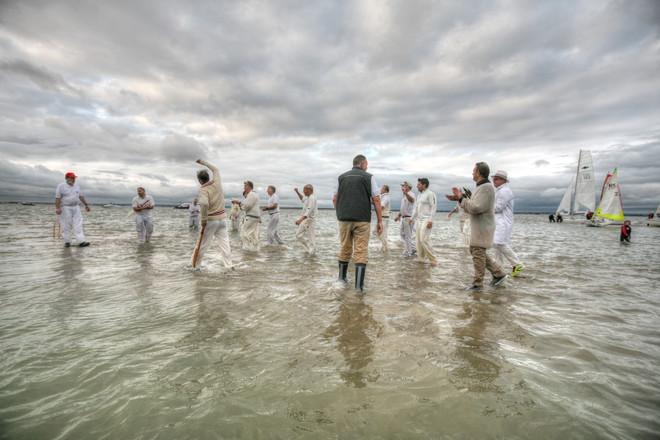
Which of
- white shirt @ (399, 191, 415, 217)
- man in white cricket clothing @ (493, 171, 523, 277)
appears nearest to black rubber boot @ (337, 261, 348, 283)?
man in white cricket clothing @ (493, 171, 523, 277)

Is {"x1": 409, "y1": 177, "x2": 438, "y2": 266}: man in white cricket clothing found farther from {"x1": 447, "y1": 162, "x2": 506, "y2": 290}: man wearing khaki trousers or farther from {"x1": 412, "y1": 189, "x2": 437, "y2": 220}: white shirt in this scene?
{"x1": 447, "y1": 162, "x2": 506, "y2": 290}: man wearing khaki trousers

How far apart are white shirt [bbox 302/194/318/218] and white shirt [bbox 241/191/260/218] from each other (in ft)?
5.81

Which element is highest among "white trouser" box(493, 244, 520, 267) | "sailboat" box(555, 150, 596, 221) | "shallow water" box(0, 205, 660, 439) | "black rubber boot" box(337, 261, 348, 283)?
"sailboat" box(555, 150, 596, 221)

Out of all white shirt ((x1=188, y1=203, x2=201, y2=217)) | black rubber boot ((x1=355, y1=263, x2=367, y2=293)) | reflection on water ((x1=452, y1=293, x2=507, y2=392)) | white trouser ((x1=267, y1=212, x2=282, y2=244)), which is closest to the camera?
reflection on water ((x1=452, y1=293, x2=507, y2=392))

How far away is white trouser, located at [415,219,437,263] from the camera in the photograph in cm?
868

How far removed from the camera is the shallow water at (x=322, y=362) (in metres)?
1.95

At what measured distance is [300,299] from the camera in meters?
4.85

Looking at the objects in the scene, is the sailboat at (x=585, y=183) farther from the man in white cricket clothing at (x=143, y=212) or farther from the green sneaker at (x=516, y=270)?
the man in white cricket clothing at (x=143, y=212)

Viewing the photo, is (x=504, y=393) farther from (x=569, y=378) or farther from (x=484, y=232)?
(x=484, y=232)

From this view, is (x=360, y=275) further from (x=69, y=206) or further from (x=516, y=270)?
(x=69, y=206)

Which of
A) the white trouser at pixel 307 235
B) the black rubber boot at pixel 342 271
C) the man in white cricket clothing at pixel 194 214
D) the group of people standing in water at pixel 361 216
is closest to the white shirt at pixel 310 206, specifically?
the group of people standing in water at pixel 361 216

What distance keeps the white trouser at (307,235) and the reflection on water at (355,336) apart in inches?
241

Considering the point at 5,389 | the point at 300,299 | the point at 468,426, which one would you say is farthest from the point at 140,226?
the point at 468,426

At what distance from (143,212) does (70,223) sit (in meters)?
2.35
